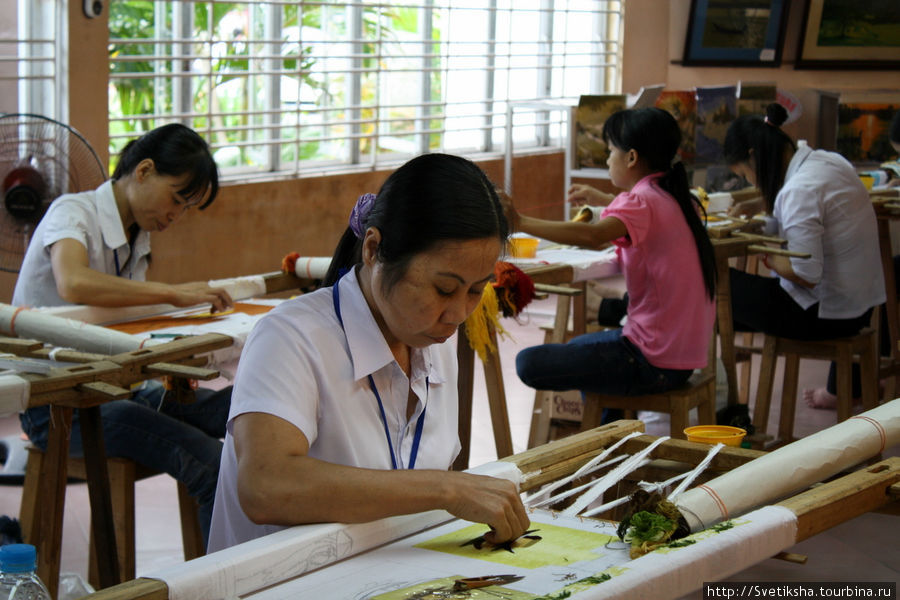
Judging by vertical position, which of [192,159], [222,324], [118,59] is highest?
[118,59]

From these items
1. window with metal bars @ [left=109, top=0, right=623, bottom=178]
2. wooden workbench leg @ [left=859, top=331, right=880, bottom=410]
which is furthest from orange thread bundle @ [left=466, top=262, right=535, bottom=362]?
window with metal bars @ [left=109, top=0, right=623, bottom=178]

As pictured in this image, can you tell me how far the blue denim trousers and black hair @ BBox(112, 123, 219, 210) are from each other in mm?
1130

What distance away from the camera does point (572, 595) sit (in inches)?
50.9

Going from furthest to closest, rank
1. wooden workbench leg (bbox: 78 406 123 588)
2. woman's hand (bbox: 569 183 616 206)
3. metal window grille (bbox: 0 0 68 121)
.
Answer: metal window grille (bbox: 0 0 68 121)
woman's hand (bbox: 569 183 616 206)
wooden workbench leg (bbox: 78 406 123 588)

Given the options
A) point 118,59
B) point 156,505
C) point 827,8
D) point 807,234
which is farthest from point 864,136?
point 156,505

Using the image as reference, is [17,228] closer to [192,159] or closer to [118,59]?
[192,159]

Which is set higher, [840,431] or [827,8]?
[827,8]

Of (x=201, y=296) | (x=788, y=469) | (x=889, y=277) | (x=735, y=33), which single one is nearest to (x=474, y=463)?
(x=201, y=296)

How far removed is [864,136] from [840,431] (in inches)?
253

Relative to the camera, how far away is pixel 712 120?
697 cm

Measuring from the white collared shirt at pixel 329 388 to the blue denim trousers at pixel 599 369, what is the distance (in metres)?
1.74

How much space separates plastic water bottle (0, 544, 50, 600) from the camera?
137cm

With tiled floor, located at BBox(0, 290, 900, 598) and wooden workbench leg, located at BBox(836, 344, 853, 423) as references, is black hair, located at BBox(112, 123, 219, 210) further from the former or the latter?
wooden workbench leg, located at BBox(836, 344, 853, 423)

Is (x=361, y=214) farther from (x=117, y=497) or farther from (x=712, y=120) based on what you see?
(x=712, y=120)
